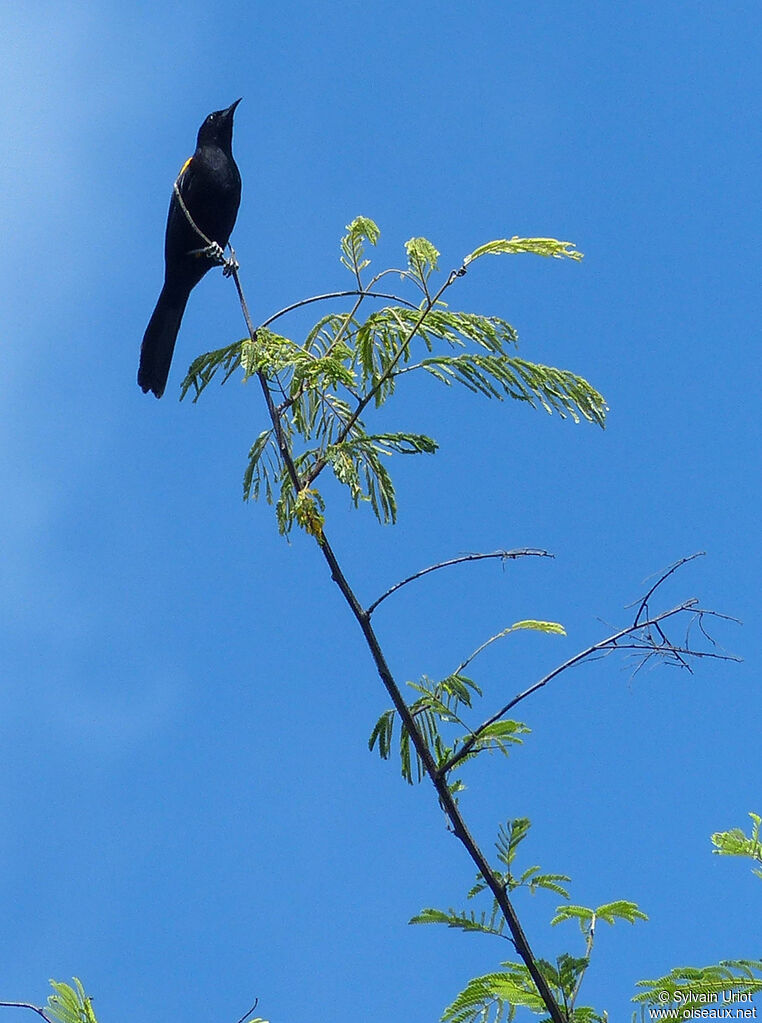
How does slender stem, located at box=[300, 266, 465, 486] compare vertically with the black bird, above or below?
below

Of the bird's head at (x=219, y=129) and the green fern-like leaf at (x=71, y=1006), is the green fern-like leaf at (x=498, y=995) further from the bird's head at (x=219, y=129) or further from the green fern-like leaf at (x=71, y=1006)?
the bird's head at (x=219, y=129)

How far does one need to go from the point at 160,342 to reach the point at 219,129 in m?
1.92

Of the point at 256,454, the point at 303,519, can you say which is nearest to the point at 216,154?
the point at 256,454

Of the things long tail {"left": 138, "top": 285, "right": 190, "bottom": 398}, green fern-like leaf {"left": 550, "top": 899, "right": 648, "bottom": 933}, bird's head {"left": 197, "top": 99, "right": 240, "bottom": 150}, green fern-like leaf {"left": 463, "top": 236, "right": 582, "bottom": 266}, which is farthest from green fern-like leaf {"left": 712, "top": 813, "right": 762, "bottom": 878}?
bird's head {"left": 197, "top": 99, "right": 240, "bottom": 150}

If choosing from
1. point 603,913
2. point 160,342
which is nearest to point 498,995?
point 603,913

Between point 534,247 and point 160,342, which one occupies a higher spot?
point 160,342

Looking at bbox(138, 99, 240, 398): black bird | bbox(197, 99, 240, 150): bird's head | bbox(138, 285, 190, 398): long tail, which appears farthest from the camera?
bbox(197, 99, 240, 150): bird's head

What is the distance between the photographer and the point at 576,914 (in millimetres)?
2797

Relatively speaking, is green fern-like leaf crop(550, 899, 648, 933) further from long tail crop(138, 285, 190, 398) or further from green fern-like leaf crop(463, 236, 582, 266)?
long tail crop(138, 285, 190, 398)

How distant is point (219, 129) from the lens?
24.9 ft

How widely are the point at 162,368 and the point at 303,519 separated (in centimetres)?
388

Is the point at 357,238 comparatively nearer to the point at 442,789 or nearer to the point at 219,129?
the point at 442,789

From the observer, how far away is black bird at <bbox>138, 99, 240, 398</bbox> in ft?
22.1

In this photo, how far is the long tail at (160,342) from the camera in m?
6.28
